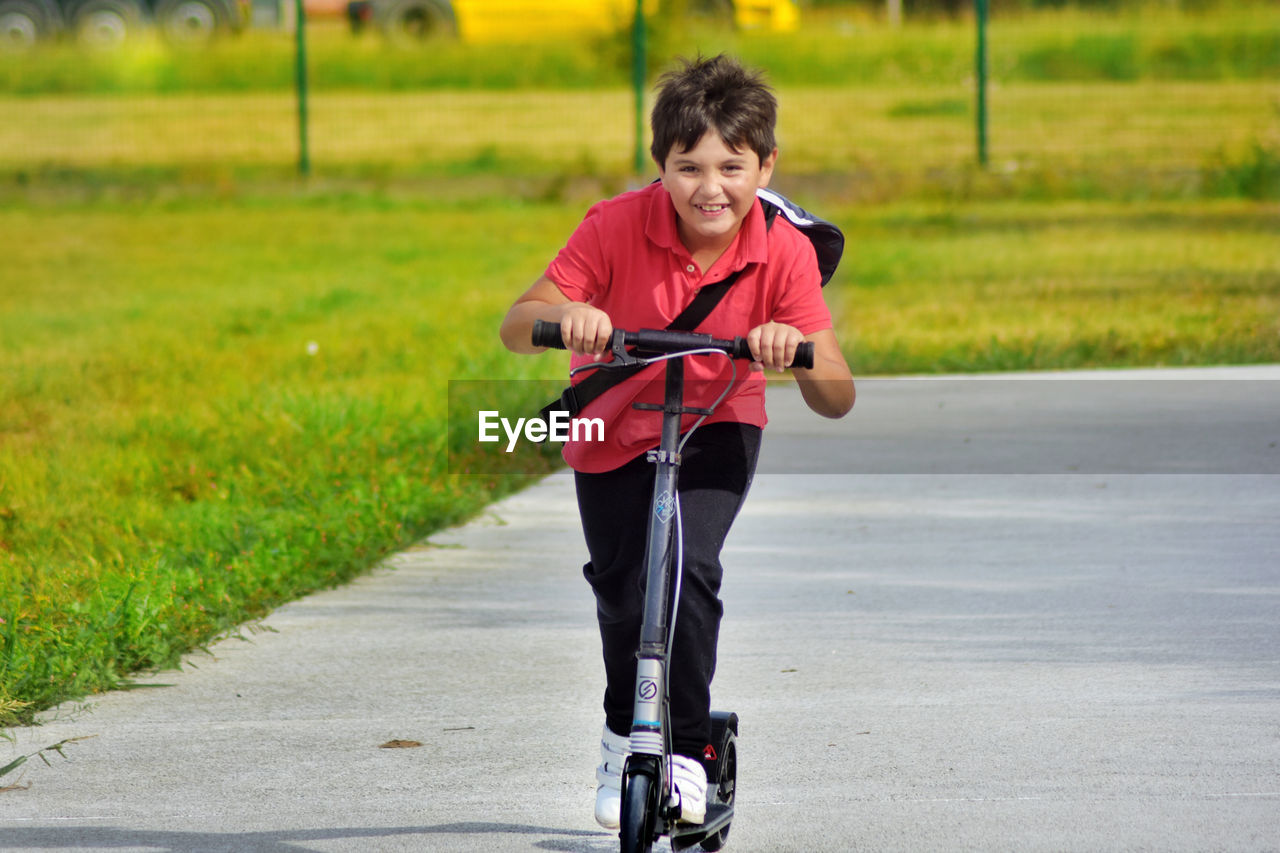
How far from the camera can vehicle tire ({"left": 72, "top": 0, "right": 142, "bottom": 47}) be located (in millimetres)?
23891

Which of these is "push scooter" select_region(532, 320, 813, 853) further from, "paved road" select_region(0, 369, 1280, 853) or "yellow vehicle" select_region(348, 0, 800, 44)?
"yellow vehicle" select_region(348, 0, 800, 44)

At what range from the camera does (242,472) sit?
7.11 metres

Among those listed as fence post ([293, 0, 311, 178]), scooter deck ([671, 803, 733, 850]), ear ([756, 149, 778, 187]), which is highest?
fence post ([293, 0, 311, 178])

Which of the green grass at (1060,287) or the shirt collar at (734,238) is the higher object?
the shirt collar at (734,238)

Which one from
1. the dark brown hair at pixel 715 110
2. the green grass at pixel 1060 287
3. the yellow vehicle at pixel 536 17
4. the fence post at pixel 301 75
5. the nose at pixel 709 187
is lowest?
the green grass at pixel 1060 287

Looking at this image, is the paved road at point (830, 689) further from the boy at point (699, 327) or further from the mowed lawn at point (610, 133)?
the mowed lawn at point (610, 133)

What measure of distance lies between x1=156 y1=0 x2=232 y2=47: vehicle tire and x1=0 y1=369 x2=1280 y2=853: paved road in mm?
17162

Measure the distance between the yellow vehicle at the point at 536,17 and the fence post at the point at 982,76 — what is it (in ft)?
10.8

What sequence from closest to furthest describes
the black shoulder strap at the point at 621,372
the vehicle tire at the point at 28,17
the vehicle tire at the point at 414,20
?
1. the black shoulder strap at the point at 621,372
2. the vehicle tire at the point at 414,20
3. the vehicle tire at the point at 28,17

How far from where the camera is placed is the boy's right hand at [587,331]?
10.2 ft

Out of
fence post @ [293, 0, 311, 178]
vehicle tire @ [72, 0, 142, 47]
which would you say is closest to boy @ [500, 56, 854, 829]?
fence post @ [293, 0, 311, 178]

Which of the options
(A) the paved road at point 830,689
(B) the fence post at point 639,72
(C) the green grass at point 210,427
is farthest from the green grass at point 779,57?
(A) the paved road at point 830,689

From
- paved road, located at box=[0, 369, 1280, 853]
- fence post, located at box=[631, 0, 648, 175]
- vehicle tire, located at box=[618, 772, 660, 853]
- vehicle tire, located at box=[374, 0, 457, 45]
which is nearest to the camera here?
vehicle tire, located at box=[618, 772, 660, 853]

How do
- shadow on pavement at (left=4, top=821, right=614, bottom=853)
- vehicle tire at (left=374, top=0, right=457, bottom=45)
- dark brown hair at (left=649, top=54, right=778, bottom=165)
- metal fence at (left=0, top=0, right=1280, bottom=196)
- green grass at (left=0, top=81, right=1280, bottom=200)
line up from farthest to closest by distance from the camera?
vehicle tire at (left=374, top=0, right=457, bottom=45) < metal fence at (left=0, top=0, right=1280, bottom=196) < green grass at (left=0, top=81, right=1280, bottom=200) < shadow on pavement at (left=4, top=821, right=614, bottom=853) < dark brown hair at (left=649, top=54, right=778, bottom=165)
